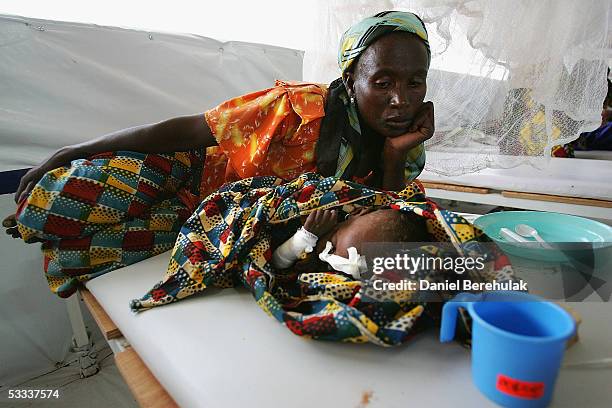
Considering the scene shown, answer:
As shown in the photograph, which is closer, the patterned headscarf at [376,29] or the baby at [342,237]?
the baby at [342,237]

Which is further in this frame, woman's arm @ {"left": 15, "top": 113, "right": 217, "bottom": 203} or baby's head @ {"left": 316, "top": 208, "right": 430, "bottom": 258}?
woman's arm @ {"left": 15, "top": 113, "right": 217, "bottom": 203}

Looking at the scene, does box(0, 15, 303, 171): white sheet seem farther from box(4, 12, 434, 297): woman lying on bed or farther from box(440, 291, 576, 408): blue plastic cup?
box(440, 291, 576, 408): blue plastic cup

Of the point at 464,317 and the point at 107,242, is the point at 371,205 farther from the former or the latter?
the point at 107,242

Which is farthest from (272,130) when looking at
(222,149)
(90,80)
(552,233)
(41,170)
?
(90,80)

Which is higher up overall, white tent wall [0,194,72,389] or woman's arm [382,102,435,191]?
woman's arm [382,102,435,191]

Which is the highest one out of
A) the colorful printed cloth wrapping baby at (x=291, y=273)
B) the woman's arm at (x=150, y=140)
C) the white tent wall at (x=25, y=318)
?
the woman's arm at (x=150, y=140)

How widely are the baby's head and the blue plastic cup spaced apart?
0.69 ft

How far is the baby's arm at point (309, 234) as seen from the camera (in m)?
0.77

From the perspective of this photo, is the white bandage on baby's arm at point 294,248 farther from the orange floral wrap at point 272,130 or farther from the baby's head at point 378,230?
the orange floral wrap at point 272,130

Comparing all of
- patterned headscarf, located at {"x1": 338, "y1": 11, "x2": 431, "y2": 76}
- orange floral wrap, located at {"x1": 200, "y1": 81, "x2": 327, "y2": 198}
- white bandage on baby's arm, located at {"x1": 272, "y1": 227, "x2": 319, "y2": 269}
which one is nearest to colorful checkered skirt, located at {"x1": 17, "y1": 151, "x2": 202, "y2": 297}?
orange floral wrap, located at {"x1": 200, "y1": 81, "x2": 327, "y2": 198}

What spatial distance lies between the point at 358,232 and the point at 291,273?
0.19m

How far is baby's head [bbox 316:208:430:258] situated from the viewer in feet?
2.36

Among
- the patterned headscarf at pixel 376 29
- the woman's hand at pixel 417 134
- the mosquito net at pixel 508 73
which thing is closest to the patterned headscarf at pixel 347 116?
the patterned headscarf at pixel 376 29

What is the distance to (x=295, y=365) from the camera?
0.57 meters
